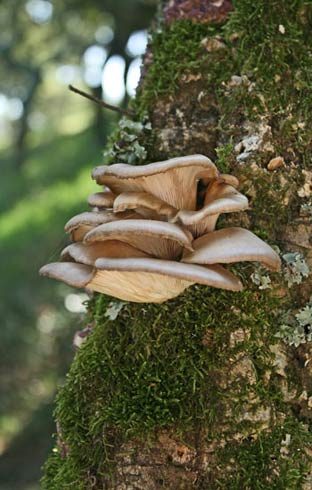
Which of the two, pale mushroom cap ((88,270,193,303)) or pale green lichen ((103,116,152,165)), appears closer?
pale mushroom cap ((88,270,193,303))

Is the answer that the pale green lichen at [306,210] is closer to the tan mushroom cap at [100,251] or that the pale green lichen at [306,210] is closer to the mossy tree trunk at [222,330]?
the mossy tree trunk at [222,330]

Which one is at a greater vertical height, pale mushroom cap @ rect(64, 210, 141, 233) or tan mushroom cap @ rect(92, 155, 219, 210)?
tan mushroom cap @ rect(92, 155, 219, 210)

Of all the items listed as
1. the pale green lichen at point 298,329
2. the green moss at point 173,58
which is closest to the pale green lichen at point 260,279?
the pale green lichen at point 298,329

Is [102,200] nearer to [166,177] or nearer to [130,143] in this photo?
[166,177]

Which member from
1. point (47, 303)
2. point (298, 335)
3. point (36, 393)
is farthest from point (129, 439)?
point (36, 393)

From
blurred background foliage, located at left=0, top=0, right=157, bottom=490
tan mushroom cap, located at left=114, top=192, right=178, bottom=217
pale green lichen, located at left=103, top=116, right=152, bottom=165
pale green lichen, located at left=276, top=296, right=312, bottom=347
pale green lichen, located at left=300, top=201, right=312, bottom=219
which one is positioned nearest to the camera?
tan mushroom cap, located at left=114, top=192, right=178, bottom=217

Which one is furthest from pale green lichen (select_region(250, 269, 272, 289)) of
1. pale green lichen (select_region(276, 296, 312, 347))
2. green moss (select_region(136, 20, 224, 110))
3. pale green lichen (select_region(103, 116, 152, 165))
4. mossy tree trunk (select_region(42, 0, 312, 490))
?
green moss (select_region(136, 20, 224, 110))

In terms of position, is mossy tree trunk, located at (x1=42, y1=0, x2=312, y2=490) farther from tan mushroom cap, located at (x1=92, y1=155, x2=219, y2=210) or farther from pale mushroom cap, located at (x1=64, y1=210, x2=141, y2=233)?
pale mushroom cap, located at (x1=64, y1=210, x2=141, y2=233)
